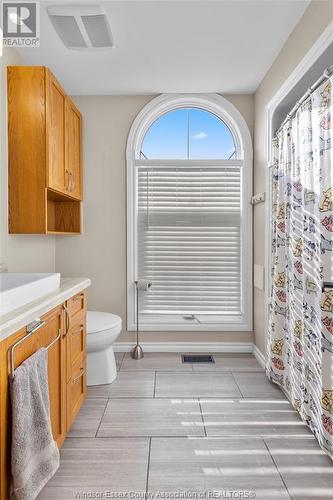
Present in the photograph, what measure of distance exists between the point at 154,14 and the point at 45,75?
2.72 ft

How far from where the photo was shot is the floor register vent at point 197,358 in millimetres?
3350

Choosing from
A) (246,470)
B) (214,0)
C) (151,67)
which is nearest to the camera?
(246,470)

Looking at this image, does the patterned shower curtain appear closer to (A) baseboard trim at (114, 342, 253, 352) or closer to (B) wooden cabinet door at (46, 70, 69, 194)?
(A) baseboard trim at (114, 342, 253, 352)

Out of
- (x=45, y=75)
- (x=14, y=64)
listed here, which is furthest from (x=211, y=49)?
(x=14, y=64)

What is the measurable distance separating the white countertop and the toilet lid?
55cm

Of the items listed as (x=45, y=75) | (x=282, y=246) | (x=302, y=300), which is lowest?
(x=302, y=300)

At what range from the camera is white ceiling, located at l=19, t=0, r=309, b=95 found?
2211mm

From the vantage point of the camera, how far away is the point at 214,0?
6.98 ft

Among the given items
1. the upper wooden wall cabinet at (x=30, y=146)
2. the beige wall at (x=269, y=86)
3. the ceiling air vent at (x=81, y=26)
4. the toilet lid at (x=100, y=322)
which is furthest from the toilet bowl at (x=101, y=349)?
the ceiling air vent at (x=81, y=26)

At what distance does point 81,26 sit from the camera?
7.50 feet

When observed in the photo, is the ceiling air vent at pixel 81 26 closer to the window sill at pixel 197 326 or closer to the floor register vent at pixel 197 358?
the window sill at pixel 197 326

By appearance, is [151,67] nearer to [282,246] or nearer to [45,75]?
[45,75]

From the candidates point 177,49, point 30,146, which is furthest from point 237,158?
point 30,146

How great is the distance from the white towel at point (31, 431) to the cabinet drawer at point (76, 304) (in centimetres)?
51
